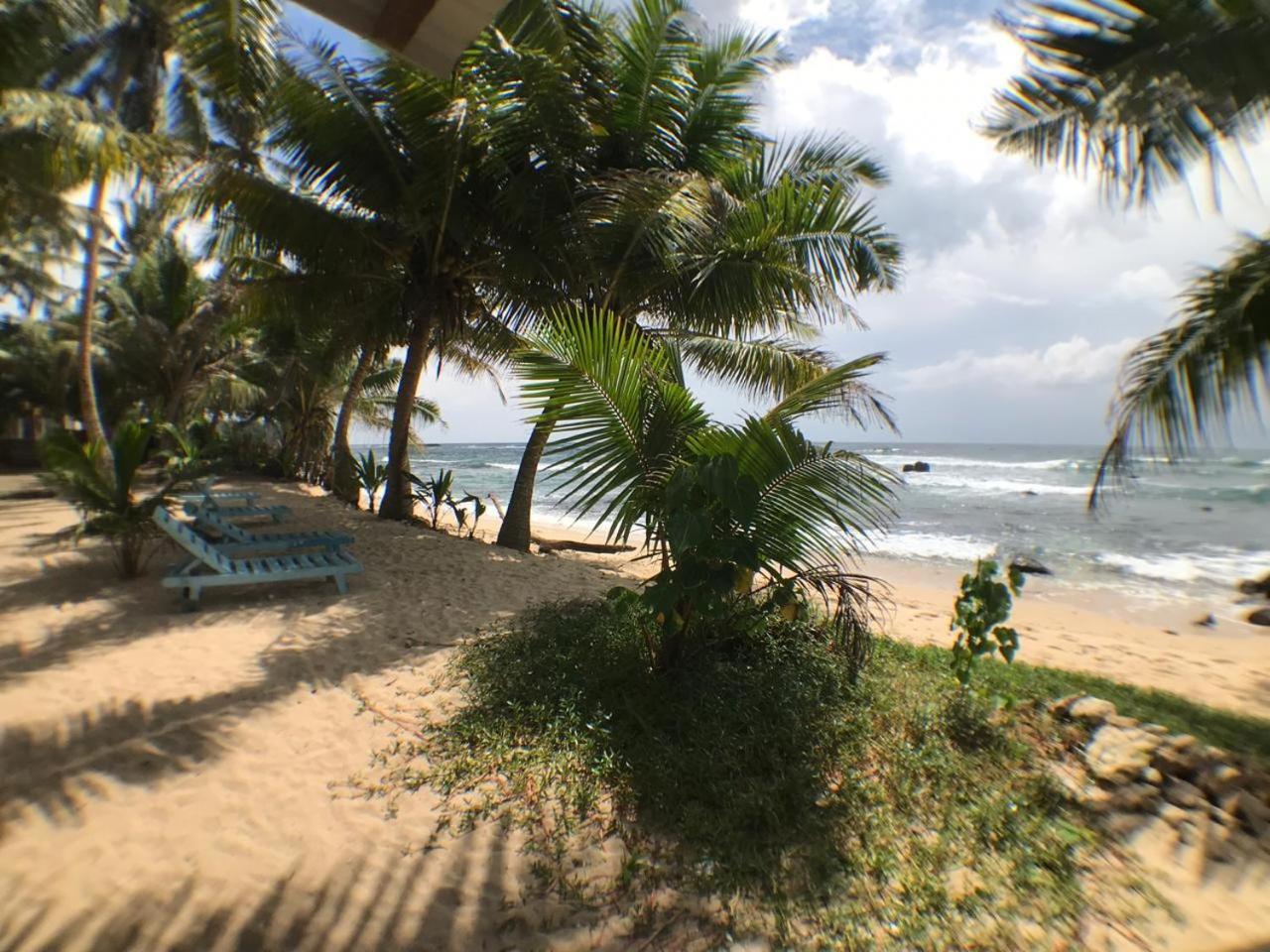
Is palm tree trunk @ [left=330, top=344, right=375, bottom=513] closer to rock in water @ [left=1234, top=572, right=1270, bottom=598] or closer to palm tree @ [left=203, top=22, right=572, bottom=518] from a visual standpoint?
palm tree @ [left=203, top=22, right=572, bottom=518]

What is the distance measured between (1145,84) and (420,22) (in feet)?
9.50

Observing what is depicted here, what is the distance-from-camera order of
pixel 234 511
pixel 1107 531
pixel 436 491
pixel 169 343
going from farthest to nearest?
pixel 1107 531, pixel 169 343, pixel 436 491, pixel 234 511

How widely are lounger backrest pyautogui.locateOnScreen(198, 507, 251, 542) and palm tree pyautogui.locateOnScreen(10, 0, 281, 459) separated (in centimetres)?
115

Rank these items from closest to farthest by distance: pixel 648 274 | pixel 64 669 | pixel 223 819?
1. pixel 223 819
2. pixel 64 669
3. pixel 648 274

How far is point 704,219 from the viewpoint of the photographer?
6.25 metres

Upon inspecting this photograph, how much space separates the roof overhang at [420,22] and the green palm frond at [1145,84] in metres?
2.46

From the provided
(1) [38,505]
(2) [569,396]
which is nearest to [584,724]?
(2) [569,396]

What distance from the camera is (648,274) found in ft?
23.5

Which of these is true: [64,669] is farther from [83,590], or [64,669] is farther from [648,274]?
[648,274]

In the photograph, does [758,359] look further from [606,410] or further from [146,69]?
[146,69]

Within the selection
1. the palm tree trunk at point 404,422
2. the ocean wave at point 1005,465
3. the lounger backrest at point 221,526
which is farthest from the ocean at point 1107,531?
the ocean wave at point 1005,465

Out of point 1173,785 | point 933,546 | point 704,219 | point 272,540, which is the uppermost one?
point 704,219

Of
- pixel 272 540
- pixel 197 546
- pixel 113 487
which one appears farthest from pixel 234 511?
pixel 197 546

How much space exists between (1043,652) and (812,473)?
176 inches
